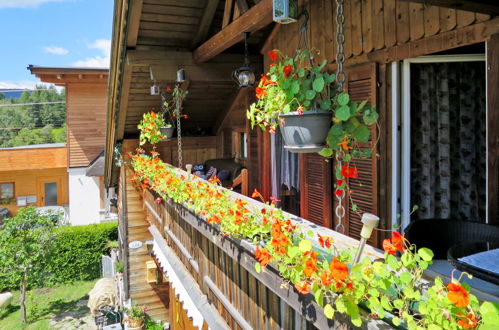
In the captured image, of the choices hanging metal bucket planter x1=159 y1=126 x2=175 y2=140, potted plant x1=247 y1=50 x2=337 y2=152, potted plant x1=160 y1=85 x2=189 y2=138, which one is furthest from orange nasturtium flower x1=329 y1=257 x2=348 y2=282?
hanging metal bucket planter x1=159 y1=126 x2=175 y2=140

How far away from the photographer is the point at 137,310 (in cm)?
1043

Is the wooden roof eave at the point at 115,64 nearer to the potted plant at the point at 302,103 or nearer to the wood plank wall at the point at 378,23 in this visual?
the wood plank wall at the point at 378,23

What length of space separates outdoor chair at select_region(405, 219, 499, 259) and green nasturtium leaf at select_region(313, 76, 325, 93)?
5.80 feet

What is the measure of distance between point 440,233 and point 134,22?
559cm

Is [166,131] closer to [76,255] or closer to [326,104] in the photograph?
[326,104]

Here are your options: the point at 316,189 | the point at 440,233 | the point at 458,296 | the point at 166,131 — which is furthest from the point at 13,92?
the point at 458,296

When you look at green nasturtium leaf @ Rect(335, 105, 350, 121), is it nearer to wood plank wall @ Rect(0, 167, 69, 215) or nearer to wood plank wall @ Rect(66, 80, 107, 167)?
wood plank wall @ Rect(66, 80, 107, 167)

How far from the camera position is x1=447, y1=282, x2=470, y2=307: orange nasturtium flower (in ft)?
4.34

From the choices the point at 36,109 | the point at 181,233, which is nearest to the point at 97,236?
the point at 181,233

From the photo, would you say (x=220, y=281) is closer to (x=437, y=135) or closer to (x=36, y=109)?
(x=437, y=135)

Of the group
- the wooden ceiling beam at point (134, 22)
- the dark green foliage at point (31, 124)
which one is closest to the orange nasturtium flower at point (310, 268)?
the wooden ceiling beam at point (134, 22)

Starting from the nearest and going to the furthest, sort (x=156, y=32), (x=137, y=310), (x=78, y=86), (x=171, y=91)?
(x=156, y=32) < (x=171, y=91) < (x=137, y=310) < (x=78, y=86)

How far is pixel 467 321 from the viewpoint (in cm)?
134

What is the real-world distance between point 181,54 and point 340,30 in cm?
604
